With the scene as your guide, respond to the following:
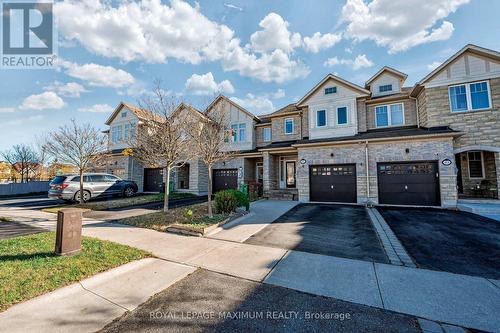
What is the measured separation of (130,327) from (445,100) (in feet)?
57.6

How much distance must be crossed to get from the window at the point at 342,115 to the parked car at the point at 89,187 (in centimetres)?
1730

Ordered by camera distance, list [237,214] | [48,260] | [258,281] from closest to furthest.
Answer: [258,281], [48,260], [237,214]

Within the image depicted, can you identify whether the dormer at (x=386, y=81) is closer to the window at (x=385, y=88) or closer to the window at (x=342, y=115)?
the window at (x=385, y=88)

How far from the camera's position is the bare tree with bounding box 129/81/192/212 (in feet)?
30.5

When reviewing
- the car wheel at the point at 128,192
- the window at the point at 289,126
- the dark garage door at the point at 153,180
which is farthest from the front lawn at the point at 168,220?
the dark garage door at the point at 153,180

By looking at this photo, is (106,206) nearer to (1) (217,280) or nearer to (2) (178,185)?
(2) (178,185)

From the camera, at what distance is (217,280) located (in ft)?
12.8

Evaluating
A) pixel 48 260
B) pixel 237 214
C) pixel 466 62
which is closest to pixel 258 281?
pixel 48 260

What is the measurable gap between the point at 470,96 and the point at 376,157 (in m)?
6.36

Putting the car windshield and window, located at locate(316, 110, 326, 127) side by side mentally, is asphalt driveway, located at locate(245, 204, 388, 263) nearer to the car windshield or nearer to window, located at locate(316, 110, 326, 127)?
window, located at locate(316, 110, 326, 127)

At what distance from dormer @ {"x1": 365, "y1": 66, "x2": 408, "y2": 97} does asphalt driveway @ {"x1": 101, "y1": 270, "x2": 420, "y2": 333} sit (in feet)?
56.5

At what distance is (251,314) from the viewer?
2.96m

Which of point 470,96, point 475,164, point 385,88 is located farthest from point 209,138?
point 475,164

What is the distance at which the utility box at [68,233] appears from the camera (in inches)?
187
